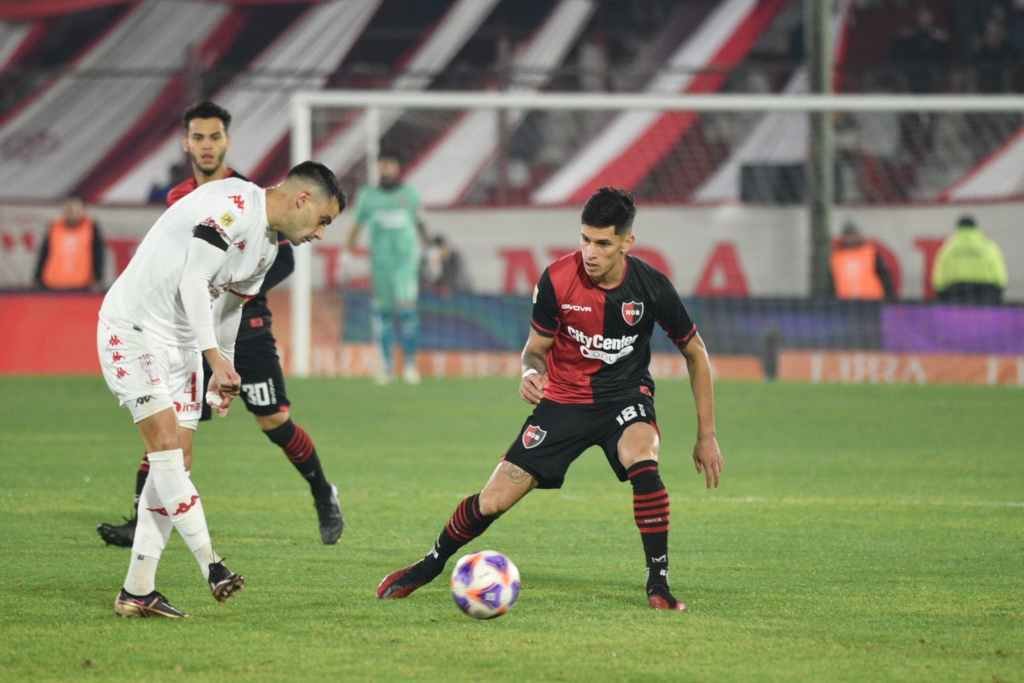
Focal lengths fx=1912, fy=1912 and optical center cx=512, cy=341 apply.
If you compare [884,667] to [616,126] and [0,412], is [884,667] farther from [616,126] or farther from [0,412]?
[616,126]

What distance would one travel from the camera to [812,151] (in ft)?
73.2

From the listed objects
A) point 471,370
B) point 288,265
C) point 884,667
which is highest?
point 288,265

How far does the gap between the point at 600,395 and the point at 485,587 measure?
1068mm

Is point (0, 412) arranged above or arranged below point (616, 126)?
below

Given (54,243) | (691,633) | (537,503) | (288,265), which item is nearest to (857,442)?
(537,503)

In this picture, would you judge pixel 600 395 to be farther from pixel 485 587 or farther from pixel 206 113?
pixel 206 113

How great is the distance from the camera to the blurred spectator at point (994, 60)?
86.2 feet

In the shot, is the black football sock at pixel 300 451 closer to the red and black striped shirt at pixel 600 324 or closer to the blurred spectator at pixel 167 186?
the red and black striped shirt at pixel 600 324

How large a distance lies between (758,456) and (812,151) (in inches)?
370

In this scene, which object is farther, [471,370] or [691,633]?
[471,370]

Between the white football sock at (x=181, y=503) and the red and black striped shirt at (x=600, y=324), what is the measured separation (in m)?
1.52

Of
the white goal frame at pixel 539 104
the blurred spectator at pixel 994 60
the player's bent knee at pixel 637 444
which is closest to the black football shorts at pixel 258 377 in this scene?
the player's bent knee at pixel 637 444

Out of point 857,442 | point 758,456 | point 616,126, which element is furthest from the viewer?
point 616,126

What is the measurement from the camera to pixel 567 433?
764 cm
